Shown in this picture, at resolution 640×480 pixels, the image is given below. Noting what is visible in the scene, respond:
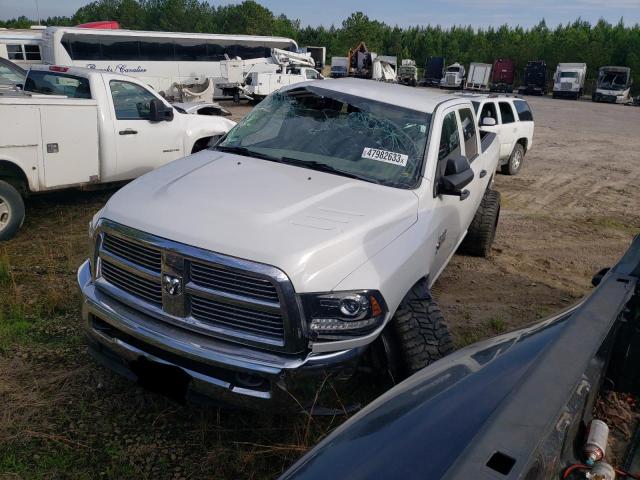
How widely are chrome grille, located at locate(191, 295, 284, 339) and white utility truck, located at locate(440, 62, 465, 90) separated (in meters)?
52.5

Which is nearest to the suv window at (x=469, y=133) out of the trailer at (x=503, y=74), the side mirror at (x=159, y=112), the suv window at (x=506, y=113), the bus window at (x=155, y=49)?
the side mirror at (x=159, y=112)

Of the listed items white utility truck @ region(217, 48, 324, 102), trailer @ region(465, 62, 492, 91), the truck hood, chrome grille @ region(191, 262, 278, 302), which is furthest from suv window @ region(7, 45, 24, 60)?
trailer @ region(465, 62, 492, 91)

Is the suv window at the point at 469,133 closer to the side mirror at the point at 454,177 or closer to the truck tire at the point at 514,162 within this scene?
the side mirror at the point at 454,177

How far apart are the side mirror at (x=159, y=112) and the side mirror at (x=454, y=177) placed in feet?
15.0

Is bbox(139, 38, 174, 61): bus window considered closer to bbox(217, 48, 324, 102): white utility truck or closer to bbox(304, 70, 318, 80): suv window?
bbox(217, 48, 324, 102): white utility truck

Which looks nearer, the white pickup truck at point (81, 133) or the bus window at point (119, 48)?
the white pickup truck at point (81, 133)

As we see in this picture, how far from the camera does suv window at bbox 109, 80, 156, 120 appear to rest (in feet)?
23.4

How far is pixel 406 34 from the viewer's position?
81062 millimetres

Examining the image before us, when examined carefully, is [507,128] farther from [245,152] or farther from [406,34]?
[406,34]

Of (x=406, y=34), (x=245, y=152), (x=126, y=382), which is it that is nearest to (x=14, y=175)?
(x=245, y=152)

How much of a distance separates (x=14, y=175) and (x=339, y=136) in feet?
13.0

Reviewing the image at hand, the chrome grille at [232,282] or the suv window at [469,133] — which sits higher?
the suv window at [469,133]

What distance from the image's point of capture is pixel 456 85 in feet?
170

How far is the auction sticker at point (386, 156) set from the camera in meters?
3.83
